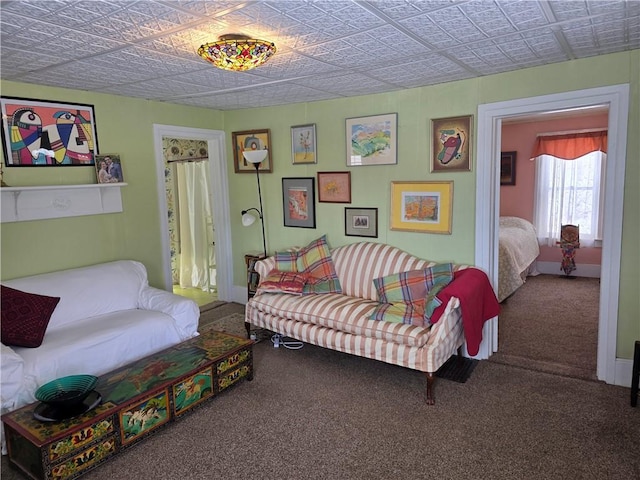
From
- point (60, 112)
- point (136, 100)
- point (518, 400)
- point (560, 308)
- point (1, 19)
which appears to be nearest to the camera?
point (1, 19)

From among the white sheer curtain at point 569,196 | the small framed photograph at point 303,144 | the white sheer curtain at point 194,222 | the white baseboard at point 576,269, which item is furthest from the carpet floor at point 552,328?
the white sheer curtain at point 194,222

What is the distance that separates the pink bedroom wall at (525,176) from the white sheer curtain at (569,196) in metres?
0.12

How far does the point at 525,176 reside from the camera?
660 cm

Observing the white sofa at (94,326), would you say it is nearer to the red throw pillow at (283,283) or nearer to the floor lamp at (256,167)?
the red throw pillow at (283,283)

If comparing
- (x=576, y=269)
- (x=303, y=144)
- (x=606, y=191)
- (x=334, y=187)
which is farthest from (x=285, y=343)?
(x=576, y=269)

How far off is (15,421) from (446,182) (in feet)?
10.8

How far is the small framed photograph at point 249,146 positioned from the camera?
4.69 metres

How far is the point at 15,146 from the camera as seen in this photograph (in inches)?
127

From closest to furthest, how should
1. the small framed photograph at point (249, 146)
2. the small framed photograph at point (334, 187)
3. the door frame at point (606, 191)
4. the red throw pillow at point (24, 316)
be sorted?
the red throw pillow at point (24, 316)
the door frame at point (606, 191)
the small framed photograph at point (334, 187)
the small framed photograph at point (249, 146)

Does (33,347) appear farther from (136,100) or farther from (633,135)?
(633,135)

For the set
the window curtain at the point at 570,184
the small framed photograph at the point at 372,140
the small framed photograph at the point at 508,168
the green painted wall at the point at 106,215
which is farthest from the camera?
the small framed photograph at the point at 508,168

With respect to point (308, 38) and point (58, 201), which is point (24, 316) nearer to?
point (58, 201)

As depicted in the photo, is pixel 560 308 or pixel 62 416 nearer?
pixel 62 416

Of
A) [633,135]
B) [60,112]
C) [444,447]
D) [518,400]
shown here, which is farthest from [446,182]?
[60,112]
